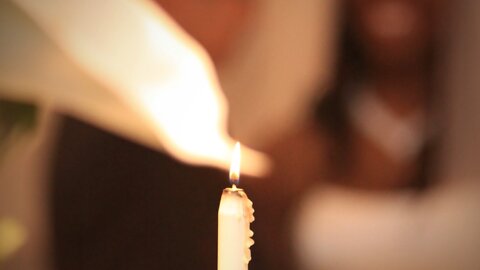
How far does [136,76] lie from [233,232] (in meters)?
0.36

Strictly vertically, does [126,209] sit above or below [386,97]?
Answer: below

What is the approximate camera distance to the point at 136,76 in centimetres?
71

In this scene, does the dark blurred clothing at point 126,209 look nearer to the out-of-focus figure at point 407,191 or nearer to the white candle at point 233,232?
the out-of-focus figure at point 407,191

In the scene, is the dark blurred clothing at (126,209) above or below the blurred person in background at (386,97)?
below

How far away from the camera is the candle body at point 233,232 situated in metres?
0.40

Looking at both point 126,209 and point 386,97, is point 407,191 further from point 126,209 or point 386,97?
point 126,209

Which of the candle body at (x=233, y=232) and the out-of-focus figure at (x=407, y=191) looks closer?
the candle body at (x=233, y=232)

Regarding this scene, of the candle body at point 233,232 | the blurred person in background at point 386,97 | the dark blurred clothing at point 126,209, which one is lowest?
the candle body at point 233,232

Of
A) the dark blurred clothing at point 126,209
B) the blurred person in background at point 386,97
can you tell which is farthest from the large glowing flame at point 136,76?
the blurred person in background at point 386,97

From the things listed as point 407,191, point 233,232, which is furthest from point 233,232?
point 407,191

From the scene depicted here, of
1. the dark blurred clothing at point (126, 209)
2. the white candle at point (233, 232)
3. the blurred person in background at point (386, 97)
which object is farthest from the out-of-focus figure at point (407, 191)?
the white candle at point (233, 232)

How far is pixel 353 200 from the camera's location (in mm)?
677

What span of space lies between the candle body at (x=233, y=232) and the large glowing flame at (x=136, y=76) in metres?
0.29

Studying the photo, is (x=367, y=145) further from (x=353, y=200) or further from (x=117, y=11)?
(x=117, y=11)
